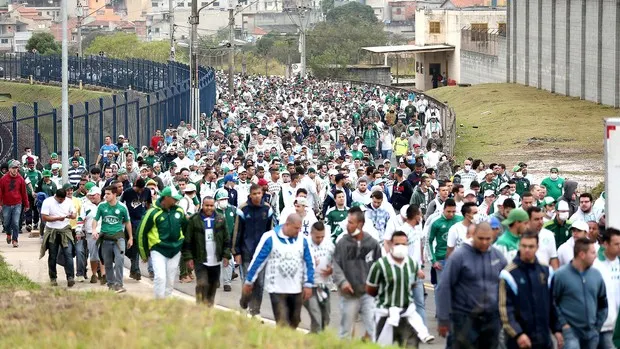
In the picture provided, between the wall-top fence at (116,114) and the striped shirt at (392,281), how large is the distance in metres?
19.3

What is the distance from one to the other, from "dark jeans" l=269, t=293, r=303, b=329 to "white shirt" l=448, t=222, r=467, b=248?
7.29 ft

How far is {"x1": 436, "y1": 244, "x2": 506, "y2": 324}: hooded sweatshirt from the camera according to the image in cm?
1288

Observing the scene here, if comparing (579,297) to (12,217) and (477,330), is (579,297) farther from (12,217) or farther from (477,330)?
(12,217)

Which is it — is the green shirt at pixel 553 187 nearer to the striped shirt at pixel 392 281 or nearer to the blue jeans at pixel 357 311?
the blue jeans at pixel 357 311

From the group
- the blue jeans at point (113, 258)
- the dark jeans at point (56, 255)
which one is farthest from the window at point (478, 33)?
the blue jeans at point (113, 258)

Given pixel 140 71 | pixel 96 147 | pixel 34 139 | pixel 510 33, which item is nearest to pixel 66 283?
pixel 34 139

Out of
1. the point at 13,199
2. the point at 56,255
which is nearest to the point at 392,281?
the point at 56,255

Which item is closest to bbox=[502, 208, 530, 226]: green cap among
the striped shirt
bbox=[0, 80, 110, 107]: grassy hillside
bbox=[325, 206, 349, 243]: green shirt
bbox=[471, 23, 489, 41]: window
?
the striped shirt

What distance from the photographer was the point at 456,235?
55.4ft

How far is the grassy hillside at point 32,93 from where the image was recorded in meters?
79.5

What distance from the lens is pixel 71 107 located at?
1415 inches

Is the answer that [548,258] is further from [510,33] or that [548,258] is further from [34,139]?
[510,33]

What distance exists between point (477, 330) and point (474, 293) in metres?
0.32

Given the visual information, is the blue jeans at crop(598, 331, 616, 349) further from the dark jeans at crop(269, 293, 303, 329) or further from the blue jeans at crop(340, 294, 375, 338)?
the dark jeans at crop(269, 293, 303, 329)
